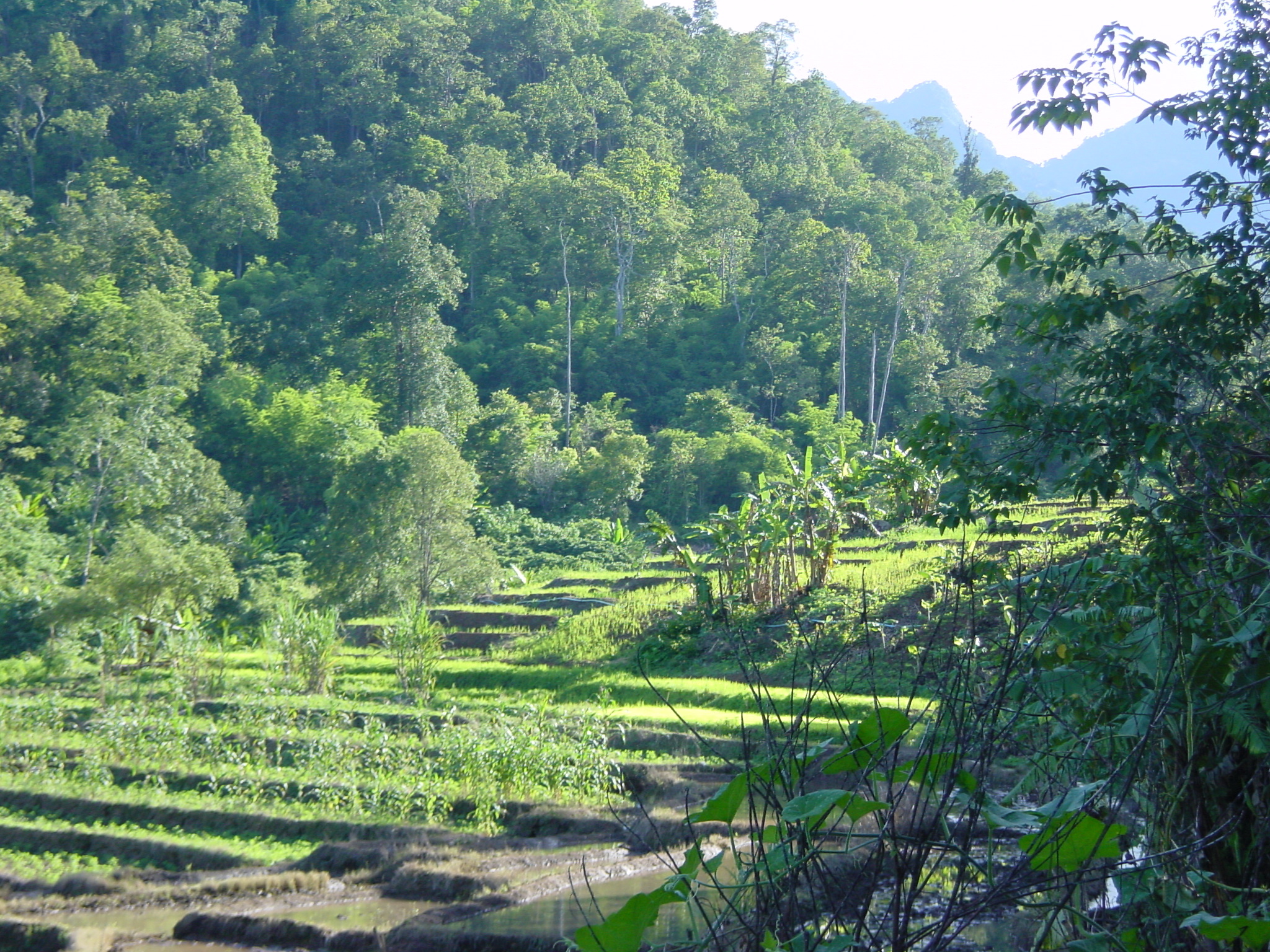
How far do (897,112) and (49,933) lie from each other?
128 m

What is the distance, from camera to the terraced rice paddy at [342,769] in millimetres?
7051

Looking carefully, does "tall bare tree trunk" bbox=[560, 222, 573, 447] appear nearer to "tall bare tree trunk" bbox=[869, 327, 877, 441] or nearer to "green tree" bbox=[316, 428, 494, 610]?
"tall bare tree trunk" bbox=[869, 327, 877, 441]

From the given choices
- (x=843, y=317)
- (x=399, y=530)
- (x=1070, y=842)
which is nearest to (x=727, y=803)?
(x=1070, y=842)

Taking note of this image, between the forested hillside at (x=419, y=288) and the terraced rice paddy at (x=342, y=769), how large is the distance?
4941 mm

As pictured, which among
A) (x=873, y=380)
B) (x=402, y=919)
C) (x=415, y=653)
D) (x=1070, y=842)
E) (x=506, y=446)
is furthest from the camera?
(x=873, y=380)

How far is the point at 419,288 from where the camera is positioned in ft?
106

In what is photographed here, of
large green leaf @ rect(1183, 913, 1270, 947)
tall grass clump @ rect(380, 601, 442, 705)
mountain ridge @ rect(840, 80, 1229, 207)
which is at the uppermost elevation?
mountain ridge @ rect(840, 80, 1229, 207)

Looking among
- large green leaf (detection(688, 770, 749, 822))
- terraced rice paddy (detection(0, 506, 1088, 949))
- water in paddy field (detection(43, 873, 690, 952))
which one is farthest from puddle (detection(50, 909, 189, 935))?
large green leaf (detection(688, 770, 749, 822))

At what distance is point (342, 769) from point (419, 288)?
24.6m

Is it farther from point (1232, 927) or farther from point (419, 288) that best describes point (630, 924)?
point (419, 288)

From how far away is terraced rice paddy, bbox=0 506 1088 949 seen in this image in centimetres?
705

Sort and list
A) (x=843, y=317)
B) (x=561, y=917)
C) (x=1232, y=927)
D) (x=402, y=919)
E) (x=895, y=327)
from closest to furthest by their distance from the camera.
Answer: (x=1232, y=927) → (x=561, y=917) → (x=402, y=919) → (x=895, y=327) → (x=843, y=317)

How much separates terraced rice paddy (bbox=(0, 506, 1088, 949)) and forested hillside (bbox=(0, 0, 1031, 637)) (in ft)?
16.2

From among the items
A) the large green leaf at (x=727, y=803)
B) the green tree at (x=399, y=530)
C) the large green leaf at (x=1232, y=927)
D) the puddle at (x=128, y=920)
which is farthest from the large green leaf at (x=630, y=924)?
the green tree at (x=399, y=530)
